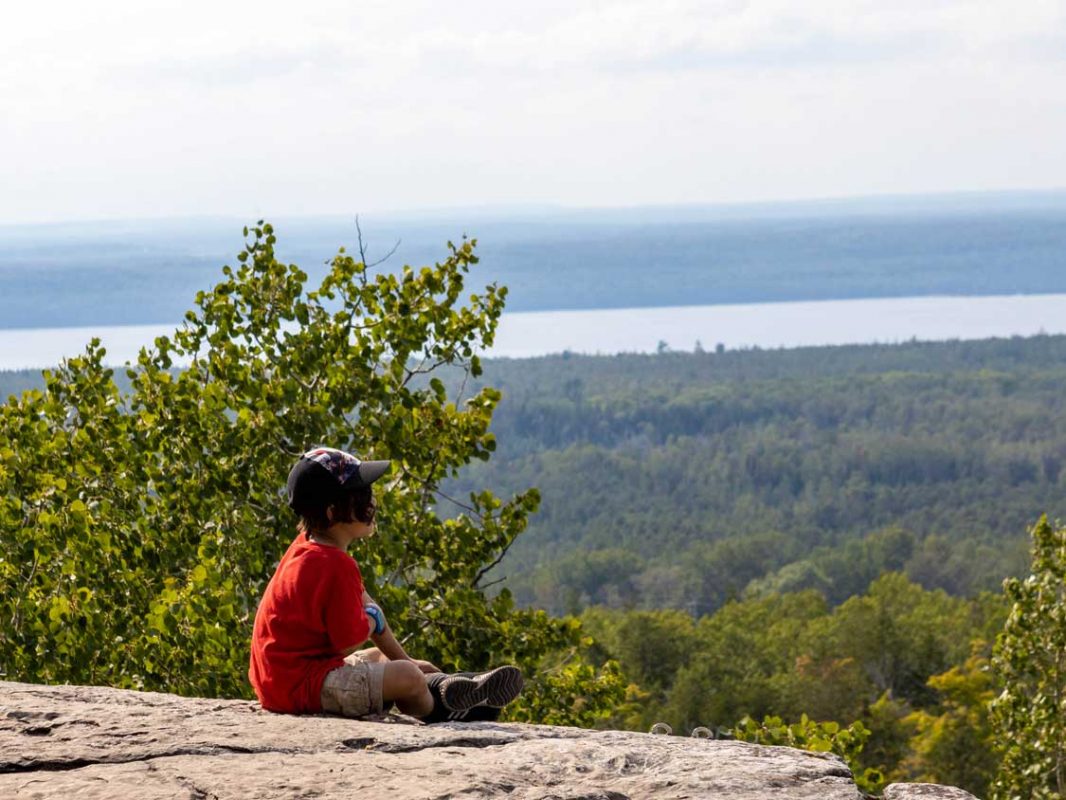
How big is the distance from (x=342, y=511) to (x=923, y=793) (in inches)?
106

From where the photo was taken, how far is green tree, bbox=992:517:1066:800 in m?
20.2

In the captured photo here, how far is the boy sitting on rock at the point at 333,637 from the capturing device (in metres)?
6.55

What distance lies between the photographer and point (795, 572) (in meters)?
141

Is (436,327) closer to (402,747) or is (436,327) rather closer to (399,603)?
(399,603)

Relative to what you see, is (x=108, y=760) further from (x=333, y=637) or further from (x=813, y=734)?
(x=813, y=734)

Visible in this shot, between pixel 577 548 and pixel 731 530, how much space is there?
1968cm

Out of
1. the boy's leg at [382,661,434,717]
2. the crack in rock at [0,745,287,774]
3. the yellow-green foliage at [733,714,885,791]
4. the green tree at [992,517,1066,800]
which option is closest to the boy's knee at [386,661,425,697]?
the boy's leg at [382,661,434,717]

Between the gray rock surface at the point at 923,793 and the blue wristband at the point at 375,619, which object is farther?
the blue wristband at the point at 375,619

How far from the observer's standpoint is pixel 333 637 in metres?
6.56

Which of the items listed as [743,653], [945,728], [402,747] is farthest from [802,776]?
[743,653]

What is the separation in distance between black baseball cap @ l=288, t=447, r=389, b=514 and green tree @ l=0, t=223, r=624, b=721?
4867 mm

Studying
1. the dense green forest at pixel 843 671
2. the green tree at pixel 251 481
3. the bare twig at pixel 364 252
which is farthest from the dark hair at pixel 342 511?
the dense green forest at pixel 843 671

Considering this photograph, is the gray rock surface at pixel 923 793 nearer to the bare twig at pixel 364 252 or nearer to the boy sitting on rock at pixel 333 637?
the boy sitting on rock at pixel 333 637

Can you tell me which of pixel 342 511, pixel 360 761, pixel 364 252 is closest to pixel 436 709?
pixel 342 511
